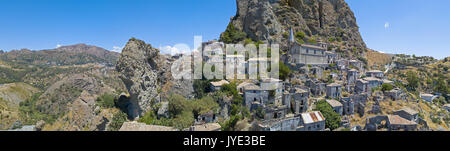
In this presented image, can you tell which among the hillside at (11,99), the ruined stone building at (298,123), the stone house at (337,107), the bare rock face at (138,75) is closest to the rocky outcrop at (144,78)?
the bare rock face at (138,75)

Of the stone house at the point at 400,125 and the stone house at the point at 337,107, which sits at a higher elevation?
the stone house at the point at 337,107

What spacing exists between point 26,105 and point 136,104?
56.5 meters

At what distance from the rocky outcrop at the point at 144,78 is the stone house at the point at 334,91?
18.5 metres

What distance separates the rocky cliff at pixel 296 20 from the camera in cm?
4312

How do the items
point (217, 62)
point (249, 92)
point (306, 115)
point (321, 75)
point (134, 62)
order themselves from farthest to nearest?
point (217, 62), point (321, 75), point (134, 62), point (249, 92), point (306, 115)

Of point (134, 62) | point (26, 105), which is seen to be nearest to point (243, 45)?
point (134, 62)

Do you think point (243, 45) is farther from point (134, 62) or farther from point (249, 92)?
point (134, 62)

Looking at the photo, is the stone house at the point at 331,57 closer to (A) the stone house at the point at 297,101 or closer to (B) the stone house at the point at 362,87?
(B) the stone house at the point at 362,87

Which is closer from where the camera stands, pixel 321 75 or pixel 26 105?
pixel 321 75

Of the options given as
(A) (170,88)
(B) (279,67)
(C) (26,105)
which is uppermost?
(B) (279,67)

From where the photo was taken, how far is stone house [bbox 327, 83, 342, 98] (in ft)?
90.0

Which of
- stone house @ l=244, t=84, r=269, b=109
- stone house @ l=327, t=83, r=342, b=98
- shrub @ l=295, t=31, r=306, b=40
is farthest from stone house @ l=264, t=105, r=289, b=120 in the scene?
shrub @ l=295, t=31, r=306, b=40


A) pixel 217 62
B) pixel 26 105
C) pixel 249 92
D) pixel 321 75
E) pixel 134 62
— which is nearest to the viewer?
pixel 249 92

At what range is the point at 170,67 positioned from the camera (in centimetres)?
3356
